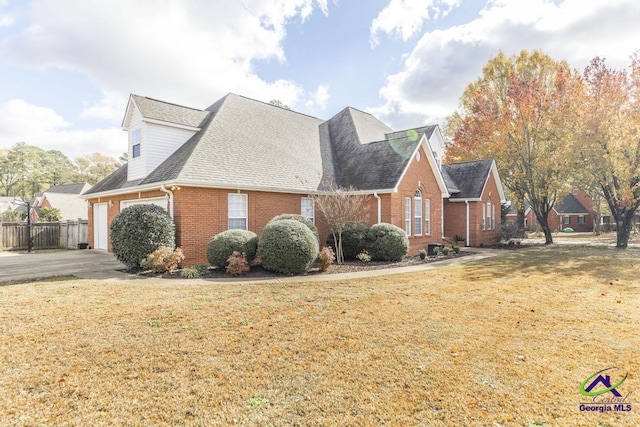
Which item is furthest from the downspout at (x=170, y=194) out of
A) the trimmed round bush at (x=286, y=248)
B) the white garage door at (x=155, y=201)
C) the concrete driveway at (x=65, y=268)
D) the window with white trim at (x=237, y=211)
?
the trimmed round bush at (x=286, y=248)

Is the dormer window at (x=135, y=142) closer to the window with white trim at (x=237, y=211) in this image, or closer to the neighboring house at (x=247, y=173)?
the neighboring house at (x=247, y=173)

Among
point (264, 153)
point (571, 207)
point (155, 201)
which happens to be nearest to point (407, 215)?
point (264, 153)

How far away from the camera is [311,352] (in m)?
4.81

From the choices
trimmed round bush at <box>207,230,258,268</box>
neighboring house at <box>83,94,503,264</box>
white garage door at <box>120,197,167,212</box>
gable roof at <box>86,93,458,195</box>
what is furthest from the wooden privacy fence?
trimmed round bush at <box>207,230,258,268</box>

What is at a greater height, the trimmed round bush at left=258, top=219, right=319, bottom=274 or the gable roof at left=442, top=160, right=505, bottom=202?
the gable roof at left=442, top=160, right=505, bottom=202

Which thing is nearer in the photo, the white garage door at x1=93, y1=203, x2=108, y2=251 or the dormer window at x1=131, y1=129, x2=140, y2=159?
the dormer window at x1=131, y1=129, x2=140, y2=159

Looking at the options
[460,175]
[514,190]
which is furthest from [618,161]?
[514,190]

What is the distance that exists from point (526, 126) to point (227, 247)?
24.7 metres

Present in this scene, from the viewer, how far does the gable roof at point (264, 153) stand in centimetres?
1406

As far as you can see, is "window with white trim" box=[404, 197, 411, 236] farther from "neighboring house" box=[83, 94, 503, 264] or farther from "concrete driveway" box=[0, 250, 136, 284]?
"concrete driveway" box=[0, 250, 136, 284]

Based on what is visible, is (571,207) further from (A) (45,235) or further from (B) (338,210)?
(A) (45,235)

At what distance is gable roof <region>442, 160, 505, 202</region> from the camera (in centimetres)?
2305

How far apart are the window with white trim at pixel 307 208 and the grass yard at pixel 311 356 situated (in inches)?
335

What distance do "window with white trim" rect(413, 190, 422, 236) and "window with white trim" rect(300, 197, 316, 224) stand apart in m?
5.94
